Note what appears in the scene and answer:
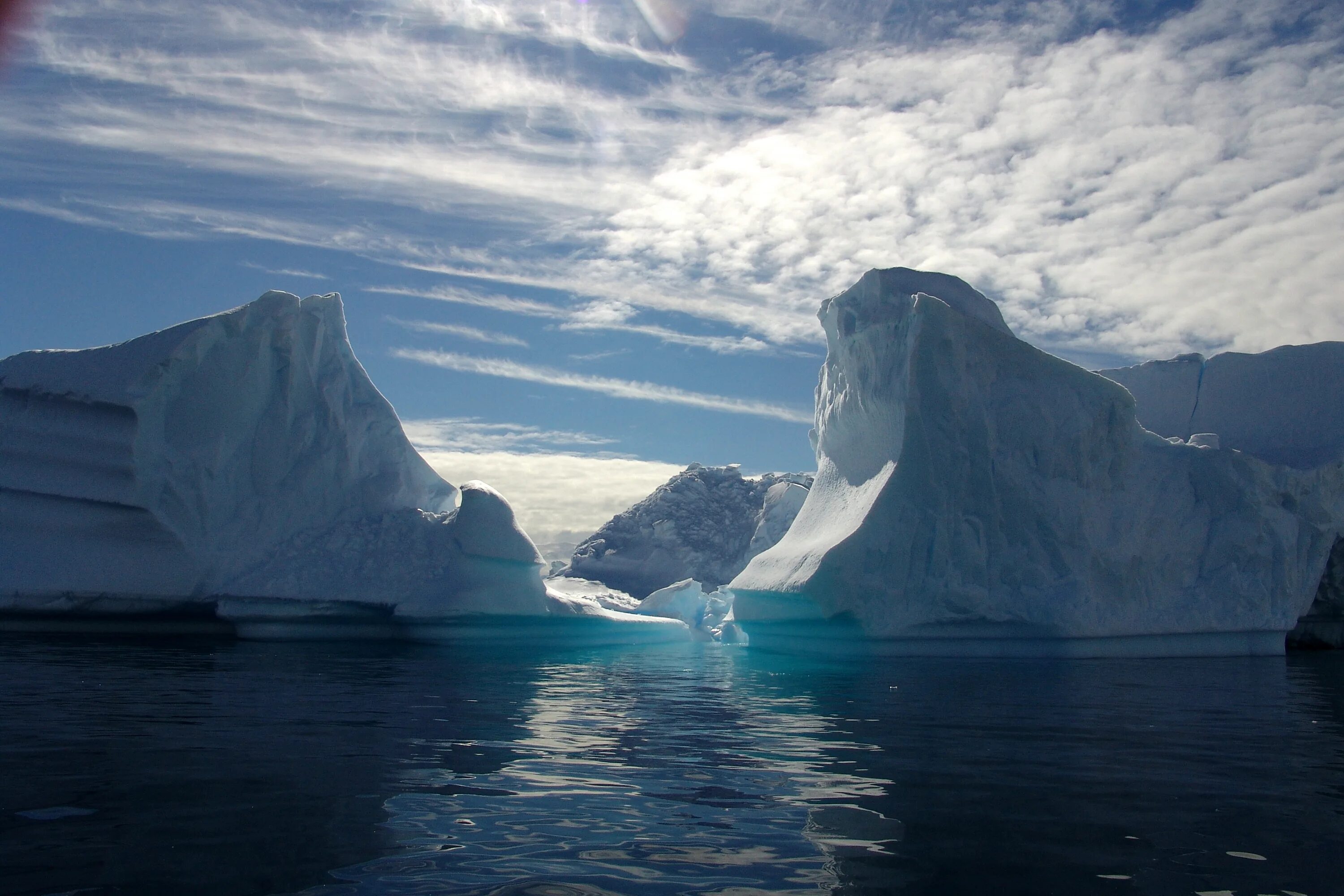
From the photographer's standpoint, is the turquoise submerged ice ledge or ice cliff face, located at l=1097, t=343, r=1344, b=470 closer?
the turquoise submerged ice ledge

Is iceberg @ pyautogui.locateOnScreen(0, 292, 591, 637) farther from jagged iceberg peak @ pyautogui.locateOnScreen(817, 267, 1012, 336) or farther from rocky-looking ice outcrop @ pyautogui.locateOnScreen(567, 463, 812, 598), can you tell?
rocky-looking ice outcrop @ pyautogui.locateOnScreen(567, 463, 812, 598)

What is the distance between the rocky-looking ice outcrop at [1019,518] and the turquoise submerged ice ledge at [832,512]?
4cm

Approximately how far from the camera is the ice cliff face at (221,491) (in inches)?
640

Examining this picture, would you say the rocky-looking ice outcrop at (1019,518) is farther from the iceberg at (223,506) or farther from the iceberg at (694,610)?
the iceberg at (694,610)

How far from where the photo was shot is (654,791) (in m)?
4.46

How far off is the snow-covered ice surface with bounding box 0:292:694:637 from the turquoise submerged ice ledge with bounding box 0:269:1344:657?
1.9 inches

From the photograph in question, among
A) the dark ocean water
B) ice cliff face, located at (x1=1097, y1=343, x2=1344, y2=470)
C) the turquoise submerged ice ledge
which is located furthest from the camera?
ice cliff face, located at (x1=1097, y1=343, x2=1344, y2=470)

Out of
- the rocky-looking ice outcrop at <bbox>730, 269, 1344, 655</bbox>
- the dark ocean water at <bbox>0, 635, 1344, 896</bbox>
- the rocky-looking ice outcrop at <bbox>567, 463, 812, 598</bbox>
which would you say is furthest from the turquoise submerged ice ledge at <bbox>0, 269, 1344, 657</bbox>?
the rocky-looking ice outcrop at <bbox>567, 463, 812, 598</bbox>

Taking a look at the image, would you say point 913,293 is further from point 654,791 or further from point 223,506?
point 654,791

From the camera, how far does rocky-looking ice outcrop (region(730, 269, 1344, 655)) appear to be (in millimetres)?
14719

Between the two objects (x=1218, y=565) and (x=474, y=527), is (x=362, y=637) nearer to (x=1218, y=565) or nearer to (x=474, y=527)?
(x=474, y=527)

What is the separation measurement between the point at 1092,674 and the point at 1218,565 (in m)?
6.19

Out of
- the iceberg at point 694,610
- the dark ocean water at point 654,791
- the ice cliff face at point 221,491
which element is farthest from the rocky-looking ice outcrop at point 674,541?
the dark ocean water at point 654,791

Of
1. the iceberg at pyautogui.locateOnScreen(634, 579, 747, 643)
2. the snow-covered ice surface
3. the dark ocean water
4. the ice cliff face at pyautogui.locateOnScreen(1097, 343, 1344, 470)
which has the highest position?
the ice cliff face at pyautogui.locateOnScreen(1097, 343, 1344, 470)
